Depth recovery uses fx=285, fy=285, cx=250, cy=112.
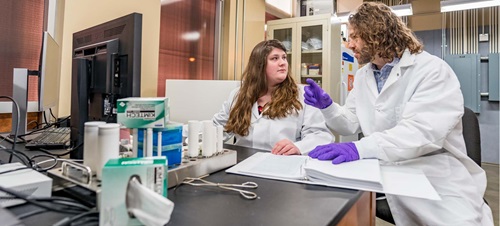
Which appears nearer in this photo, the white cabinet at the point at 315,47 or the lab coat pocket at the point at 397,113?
the lab coat pocket at the point at 397,113

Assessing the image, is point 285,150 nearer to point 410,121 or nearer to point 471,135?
point 410,121

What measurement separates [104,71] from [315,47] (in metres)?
2.99

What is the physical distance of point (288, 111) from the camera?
5.44ft

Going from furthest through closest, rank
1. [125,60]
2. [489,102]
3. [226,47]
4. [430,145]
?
[489,102] → [226,47] → [430,145] → [125,60]

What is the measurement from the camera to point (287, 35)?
3.71 metres

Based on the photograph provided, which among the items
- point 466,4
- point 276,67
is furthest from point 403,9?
point 276,67

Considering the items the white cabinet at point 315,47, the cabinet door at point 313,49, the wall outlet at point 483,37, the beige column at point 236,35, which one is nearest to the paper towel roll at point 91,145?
the beige column at point 236,35

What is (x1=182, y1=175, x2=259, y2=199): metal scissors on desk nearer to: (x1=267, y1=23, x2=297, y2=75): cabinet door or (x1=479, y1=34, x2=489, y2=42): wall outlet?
(x1=267, y1=23, x2=297, y2=75): cabinet door

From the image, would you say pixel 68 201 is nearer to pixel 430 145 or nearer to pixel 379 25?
pixel 430 145

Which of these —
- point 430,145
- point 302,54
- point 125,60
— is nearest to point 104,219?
point 125,60

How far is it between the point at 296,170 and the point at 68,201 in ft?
1.95

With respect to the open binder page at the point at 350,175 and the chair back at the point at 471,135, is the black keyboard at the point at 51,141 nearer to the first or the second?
the open binder page at the point at 350,175

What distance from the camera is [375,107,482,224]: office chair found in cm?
131

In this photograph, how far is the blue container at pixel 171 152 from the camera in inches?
26.7
